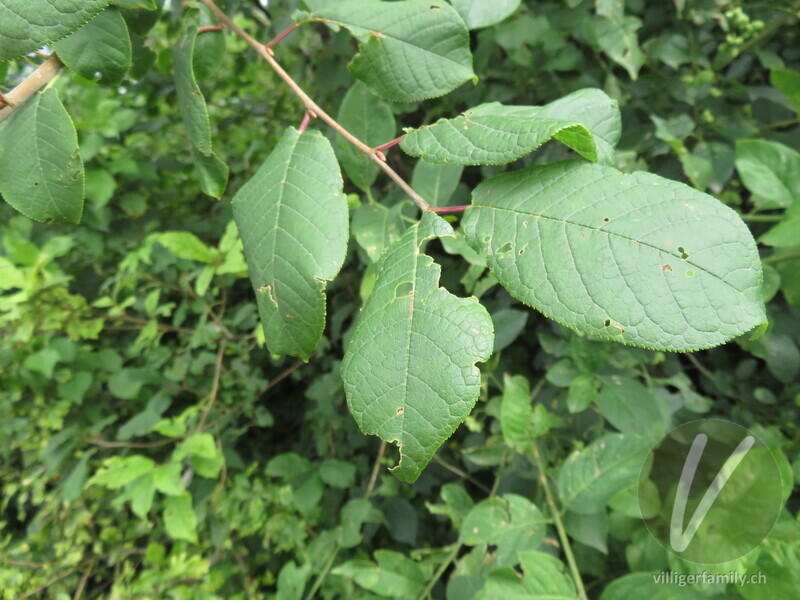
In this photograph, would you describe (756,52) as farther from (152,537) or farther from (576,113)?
(152,537)

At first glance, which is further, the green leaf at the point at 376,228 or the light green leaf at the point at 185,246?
the light green leaf at the point at 185,246

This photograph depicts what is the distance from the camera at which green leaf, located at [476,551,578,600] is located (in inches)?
30.8

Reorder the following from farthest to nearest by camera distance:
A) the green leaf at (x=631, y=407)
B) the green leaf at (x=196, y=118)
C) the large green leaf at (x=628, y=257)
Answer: the green leaf at (x=631, y=407)
the green leaf at (x=196, y=118)
the large green leaf at (x=628, y=257)

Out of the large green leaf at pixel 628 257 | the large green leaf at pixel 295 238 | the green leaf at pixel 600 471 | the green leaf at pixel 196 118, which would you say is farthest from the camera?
the green leaf at pixel 600 471

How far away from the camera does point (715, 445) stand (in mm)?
997

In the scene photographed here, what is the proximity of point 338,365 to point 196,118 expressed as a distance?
0.91 meters

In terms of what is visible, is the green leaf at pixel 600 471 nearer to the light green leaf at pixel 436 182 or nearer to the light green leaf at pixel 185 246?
the light green leaf at pixel 436 182

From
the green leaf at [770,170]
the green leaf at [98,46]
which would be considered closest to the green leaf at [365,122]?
the green leaf at [98,46]

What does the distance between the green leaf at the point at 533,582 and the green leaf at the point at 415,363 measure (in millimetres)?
498

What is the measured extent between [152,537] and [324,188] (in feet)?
4.96

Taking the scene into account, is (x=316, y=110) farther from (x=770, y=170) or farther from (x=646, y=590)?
(x=770, y=170)

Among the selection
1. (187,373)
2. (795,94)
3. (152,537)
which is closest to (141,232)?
(187,373)

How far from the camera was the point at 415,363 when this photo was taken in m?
0.46

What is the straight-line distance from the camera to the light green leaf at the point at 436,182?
3.17 ft
